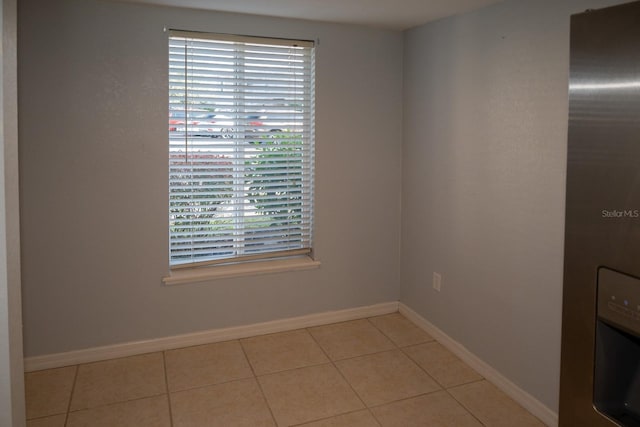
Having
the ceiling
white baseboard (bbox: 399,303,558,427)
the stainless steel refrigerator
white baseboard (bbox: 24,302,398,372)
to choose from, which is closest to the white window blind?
the ceiling

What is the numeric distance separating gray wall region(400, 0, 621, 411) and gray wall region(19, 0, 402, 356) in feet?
1.49

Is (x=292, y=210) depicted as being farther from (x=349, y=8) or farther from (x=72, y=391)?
(x=72, y=391)

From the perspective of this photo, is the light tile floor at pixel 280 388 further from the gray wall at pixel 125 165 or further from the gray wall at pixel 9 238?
the gray wall at pixel 9 238

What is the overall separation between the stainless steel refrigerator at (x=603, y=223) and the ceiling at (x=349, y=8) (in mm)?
1859

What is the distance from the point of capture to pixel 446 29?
3047mm

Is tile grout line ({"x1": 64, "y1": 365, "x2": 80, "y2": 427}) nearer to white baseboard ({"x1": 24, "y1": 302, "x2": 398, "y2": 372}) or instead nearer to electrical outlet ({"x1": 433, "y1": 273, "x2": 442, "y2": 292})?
white baseboard ({"x1": 24, "y1": 302, "x2": 398, "y2": 372})

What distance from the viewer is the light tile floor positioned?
2420 mm

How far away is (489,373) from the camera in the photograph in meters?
2.80

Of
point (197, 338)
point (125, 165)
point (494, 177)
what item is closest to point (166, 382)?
point (197, 338)

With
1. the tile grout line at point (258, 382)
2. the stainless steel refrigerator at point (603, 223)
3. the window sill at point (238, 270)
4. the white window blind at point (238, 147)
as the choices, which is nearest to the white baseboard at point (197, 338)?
the tile grout line at point (258, 382)

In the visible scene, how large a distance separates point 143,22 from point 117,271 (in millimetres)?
1513

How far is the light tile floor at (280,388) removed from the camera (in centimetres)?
242

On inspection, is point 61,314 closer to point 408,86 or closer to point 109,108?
point 109,108

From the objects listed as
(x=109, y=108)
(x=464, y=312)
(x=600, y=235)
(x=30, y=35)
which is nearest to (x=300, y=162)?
(x=109, y=108)
